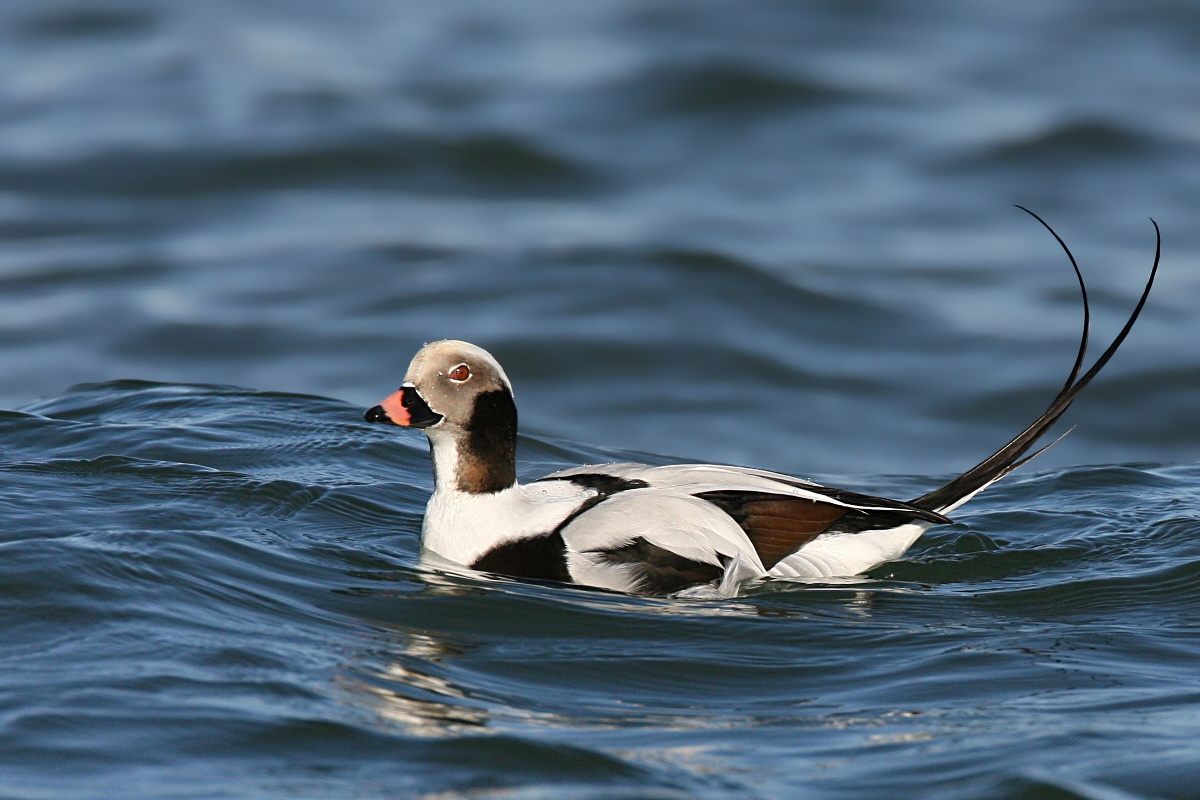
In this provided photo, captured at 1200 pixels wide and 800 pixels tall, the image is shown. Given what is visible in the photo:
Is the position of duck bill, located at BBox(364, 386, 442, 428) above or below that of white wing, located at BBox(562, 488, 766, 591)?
above

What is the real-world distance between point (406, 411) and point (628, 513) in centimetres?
83

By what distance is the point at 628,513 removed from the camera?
18.9ft

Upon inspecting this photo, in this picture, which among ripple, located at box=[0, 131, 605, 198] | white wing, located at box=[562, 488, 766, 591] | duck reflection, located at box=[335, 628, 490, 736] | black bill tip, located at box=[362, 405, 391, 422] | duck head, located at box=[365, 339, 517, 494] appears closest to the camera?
duck reflection, located at box=[335, 628, 490, 736]

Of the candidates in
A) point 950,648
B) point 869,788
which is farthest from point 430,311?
point 869,788

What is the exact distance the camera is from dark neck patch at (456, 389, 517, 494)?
238 inches

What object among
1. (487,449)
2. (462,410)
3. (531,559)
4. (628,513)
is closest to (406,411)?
(462,410)

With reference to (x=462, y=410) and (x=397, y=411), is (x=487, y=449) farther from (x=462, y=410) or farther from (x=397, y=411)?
(x=397, y=411)

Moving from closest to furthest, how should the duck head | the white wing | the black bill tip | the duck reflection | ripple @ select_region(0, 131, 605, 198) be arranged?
the duck reflection < the white wing < the black bill tip < the duck head < ripple @ select_region(0, 131, 605, 198)

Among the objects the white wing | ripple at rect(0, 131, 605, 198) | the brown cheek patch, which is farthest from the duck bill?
ripple at rect(0, 131, 605, 198)

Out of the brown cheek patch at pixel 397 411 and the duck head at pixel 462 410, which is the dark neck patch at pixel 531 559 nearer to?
the duck head at pixel 462 410

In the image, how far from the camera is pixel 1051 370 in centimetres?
1229

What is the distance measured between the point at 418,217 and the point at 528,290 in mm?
2135

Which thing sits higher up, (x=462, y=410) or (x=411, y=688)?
(x=462, y=410)

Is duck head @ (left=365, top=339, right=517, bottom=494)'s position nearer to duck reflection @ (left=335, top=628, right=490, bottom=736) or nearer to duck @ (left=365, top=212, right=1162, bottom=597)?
duck @ (left=365, top=212, right=1162, bottom=597)
